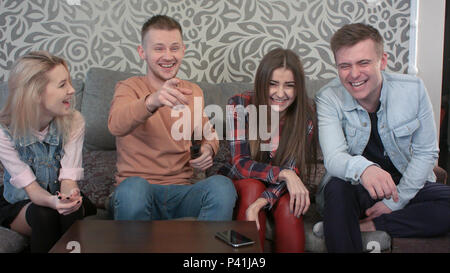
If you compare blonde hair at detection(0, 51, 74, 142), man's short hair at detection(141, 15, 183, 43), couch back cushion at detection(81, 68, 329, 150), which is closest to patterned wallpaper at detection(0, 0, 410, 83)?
couch back cushion at detection(81, 68, 329, 150)

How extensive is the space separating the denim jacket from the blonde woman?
922mm

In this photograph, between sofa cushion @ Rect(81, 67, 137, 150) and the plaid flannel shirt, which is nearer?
the plaid flannel shirt

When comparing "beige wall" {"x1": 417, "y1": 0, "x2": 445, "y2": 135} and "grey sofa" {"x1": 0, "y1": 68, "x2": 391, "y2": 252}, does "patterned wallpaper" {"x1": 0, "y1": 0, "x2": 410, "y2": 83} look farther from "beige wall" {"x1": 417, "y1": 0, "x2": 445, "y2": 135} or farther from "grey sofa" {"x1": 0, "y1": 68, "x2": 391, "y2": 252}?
"grey sofa" {"x1": 0, "y1": 68, "x2": 391, "y2": 252}

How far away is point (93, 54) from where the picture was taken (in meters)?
2.53

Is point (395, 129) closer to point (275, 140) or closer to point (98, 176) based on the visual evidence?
point (275, 140)

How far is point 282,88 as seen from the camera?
65.2 inches

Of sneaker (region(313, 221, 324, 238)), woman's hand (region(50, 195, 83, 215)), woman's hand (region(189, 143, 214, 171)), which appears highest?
woman's hand (region(189, 143, 214, 171))

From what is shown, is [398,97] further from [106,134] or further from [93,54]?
[93,54]

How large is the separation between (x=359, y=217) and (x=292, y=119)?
1.47 feet

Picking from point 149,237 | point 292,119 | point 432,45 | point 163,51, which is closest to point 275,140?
point 292,119

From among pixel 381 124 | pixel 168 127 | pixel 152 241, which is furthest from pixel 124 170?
pixel 381 124

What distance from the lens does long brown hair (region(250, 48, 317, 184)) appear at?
5.38 feet

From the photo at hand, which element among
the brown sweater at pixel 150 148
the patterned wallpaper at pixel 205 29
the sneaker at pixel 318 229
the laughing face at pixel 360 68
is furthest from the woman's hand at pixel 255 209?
the patterned wallpaper at pixel 205 29

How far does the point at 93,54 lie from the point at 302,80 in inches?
55.2
